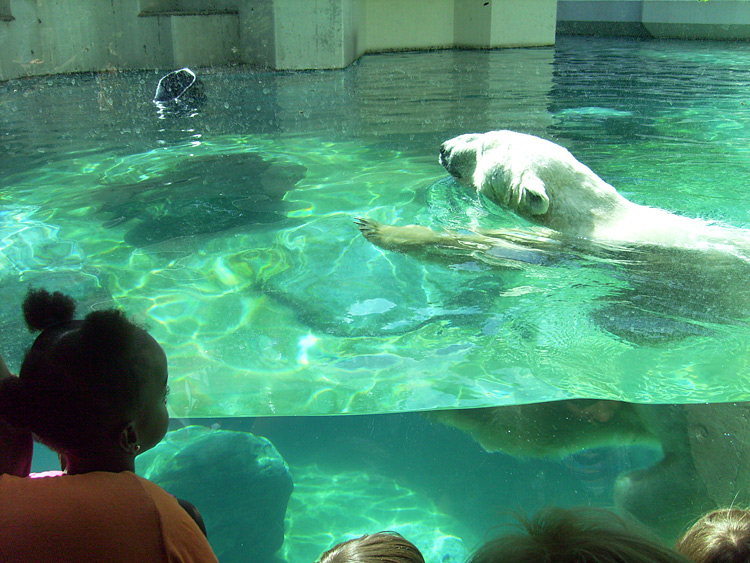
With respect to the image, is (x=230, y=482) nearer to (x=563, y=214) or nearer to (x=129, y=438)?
(x=129, y=438)

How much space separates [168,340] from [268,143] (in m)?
3.68

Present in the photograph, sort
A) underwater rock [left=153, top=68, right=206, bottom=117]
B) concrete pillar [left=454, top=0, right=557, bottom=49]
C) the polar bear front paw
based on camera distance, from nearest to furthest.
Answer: the polar bear front paw, underwater rock [left=153, top=68, right=206, bottom=117], concrete pillar [left=454, top=0, right=557, bottom=49]

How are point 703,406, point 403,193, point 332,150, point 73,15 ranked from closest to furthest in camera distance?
point 703,406, point 403,193, point 332,150, point 73,15

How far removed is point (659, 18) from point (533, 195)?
2305 centimetres

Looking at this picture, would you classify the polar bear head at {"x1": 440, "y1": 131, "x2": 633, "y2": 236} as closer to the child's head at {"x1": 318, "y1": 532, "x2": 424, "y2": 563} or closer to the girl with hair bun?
the child's head at {"x1": 318, "y1": 532, "x2": 424, "y2": 563}

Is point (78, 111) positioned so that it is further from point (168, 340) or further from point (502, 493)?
point (502, 493)

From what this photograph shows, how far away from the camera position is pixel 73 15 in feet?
39.5

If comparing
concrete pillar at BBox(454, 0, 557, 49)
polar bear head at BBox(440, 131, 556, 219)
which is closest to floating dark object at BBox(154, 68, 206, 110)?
polar bear head at BBox(440, 131, 556, 219)

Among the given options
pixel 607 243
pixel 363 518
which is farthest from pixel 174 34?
pixel 363 518

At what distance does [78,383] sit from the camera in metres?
1.35

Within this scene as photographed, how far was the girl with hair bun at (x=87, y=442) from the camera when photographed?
1165 mm

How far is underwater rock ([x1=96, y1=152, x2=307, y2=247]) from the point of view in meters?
3.99

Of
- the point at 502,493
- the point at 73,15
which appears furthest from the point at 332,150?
the point at 73,15

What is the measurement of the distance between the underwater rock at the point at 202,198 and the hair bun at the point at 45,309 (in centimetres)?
230
